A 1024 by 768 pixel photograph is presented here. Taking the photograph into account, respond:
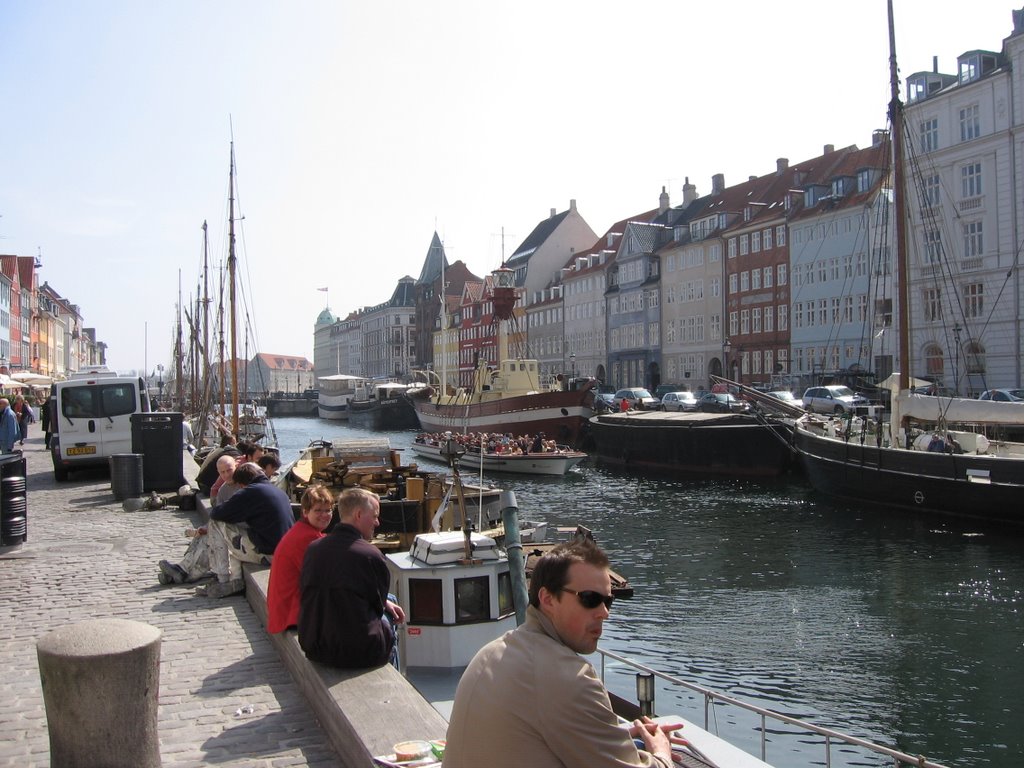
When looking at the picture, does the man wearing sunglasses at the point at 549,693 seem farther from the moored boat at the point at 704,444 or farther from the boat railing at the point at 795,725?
the moored boat at the point at 704,444

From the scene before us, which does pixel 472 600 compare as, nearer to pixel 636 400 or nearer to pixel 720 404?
pixel 720 404

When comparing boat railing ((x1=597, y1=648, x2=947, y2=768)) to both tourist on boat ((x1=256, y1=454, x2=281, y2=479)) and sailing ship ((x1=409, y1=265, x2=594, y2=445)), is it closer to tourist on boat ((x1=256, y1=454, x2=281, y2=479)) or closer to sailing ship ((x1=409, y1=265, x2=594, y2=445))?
tourist on boat ((x1=256, y1=454, x2=281, y2=479))

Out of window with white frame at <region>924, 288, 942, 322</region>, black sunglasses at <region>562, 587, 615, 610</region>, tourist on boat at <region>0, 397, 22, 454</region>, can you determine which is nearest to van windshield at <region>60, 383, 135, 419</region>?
tourist on boat at <region>0, 397, 22, 454</region>

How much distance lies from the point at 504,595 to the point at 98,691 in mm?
6677

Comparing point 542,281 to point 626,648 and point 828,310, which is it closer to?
point 828,310

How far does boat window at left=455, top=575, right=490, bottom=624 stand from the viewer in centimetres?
1082

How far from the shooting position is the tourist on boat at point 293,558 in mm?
7406

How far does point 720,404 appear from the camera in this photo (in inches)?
2050

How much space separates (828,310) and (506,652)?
59.0m

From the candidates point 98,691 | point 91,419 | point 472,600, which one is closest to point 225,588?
point 472,600

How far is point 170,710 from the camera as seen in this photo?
266 inches

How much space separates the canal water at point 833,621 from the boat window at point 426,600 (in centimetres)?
345

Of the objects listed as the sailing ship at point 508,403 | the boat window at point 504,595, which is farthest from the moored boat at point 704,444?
the boat window at point 504,595

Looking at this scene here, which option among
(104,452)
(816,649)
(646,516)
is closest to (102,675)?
(816,649)
